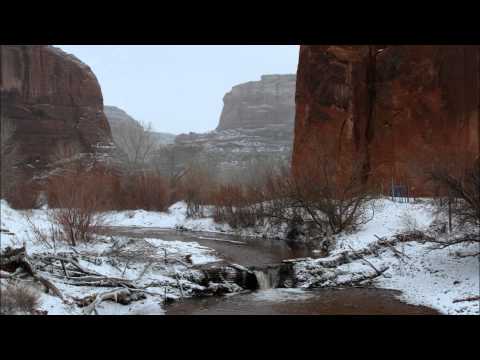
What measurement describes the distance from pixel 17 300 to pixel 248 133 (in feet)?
360

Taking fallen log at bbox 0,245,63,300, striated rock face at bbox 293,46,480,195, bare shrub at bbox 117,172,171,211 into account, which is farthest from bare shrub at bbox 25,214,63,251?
bare shrub at bbox 117,172,171,211

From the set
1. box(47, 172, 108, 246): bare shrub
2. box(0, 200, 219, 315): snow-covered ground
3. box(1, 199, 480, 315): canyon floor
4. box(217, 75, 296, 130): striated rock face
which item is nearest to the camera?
box(0, 200, 219, 315): snow-covered ground

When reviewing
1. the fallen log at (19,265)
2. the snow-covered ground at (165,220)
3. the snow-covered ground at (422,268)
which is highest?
the fallen log at (19,265)

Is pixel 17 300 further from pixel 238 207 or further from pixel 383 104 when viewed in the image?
pixel 383 104

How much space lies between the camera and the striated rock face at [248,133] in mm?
80688

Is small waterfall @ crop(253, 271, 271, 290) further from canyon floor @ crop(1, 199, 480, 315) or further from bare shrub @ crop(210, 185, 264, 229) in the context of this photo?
bare shrub @ crop(210, 185, 264, 229)

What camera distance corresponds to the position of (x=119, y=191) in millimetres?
40375

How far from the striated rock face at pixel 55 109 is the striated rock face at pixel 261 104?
8211cm

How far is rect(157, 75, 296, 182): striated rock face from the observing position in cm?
8069

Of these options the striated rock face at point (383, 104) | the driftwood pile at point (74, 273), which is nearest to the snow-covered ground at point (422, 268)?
the striated rock face at point (383, 104)

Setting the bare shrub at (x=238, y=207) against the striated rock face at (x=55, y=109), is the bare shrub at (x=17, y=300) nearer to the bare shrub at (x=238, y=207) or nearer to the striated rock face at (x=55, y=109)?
the bare shrub at (x=238, y=207)

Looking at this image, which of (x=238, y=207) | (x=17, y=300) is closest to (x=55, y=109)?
(x=238, y=207)

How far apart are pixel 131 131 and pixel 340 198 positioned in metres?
47.4
